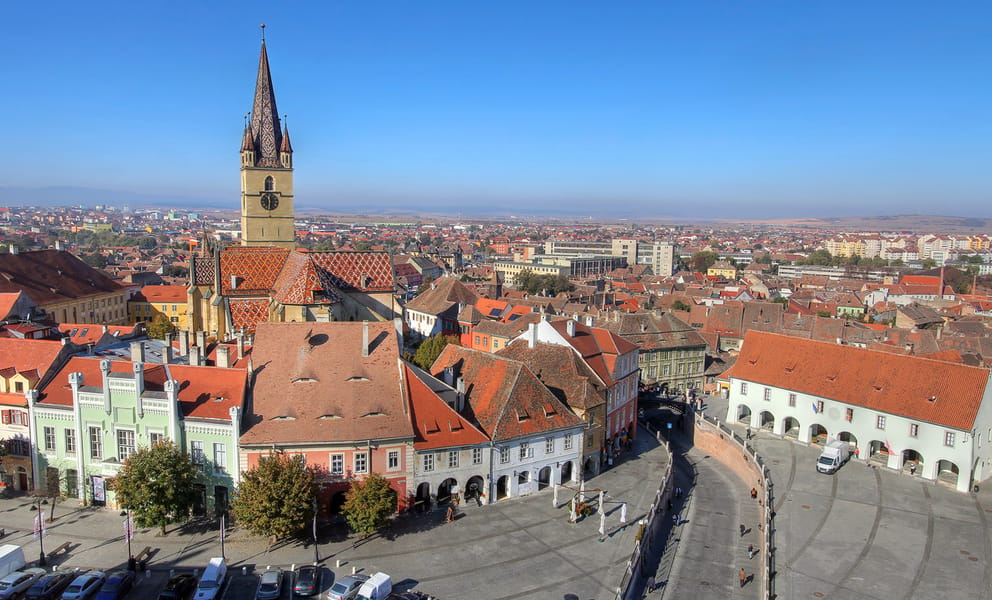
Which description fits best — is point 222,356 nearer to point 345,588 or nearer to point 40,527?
point 40,527

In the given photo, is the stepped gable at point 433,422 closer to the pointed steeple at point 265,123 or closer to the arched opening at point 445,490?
the arched opening at point 445,490

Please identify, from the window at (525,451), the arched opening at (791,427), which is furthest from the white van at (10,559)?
the arched opening at (791,427)

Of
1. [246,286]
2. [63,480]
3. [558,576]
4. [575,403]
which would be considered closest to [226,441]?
[63,480]

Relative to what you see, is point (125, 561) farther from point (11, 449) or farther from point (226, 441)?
point (11, 449)

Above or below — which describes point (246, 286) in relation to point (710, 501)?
above

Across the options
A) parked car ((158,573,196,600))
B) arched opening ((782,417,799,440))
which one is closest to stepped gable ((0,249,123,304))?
parked car ((158,573,196,600))

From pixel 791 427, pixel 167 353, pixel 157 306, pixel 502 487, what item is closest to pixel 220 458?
pixel 167 353
